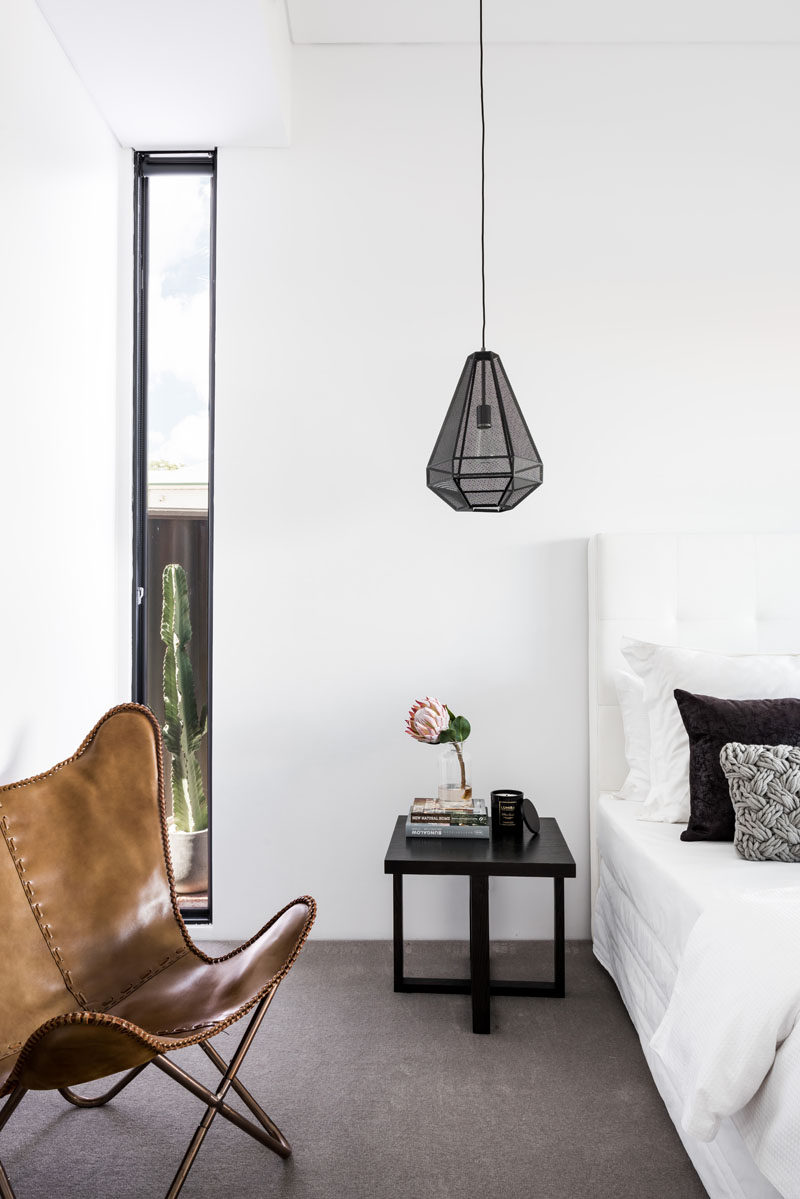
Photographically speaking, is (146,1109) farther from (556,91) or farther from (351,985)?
(556,91)

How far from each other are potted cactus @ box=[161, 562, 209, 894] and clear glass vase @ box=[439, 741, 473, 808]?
0.91 m

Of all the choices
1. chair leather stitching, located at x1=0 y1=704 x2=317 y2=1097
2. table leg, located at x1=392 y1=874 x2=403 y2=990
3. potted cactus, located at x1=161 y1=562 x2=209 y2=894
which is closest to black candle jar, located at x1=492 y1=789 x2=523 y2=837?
table leg, located at x1=392 y1=874 x2=403 y2=990

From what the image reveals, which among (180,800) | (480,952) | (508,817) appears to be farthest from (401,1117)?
(180,800)

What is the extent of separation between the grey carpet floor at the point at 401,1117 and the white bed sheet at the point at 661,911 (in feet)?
0.35

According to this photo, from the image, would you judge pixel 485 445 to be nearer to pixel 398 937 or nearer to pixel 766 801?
pixel 766 801

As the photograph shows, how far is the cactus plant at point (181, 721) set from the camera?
309cm

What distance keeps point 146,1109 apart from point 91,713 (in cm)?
119

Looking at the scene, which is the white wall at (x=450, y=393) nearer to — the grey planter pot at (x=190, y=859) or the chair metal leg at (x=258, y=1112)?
the grey planter pot at (x=190, y=859)

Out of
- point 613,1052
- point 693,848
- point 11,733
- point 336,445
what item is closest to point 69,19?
point 336,445

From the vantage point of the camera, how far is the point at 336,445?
9.98 feet

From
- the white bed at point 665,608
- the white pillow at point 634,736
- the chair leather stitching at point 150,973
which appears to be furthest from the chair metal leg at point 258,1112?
the white pillow at point 634,736

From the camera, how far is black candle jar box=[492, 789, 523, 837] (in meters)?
2.64

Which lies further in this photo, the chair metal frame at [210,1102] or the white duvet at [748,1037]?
the chair metal frame at [210,1102]

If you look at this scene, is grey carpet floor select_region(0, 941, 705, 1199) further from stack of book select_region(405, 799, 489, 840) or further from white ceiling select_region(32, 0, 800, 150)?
white ceiling select_region(32, 0, 800, 150)
